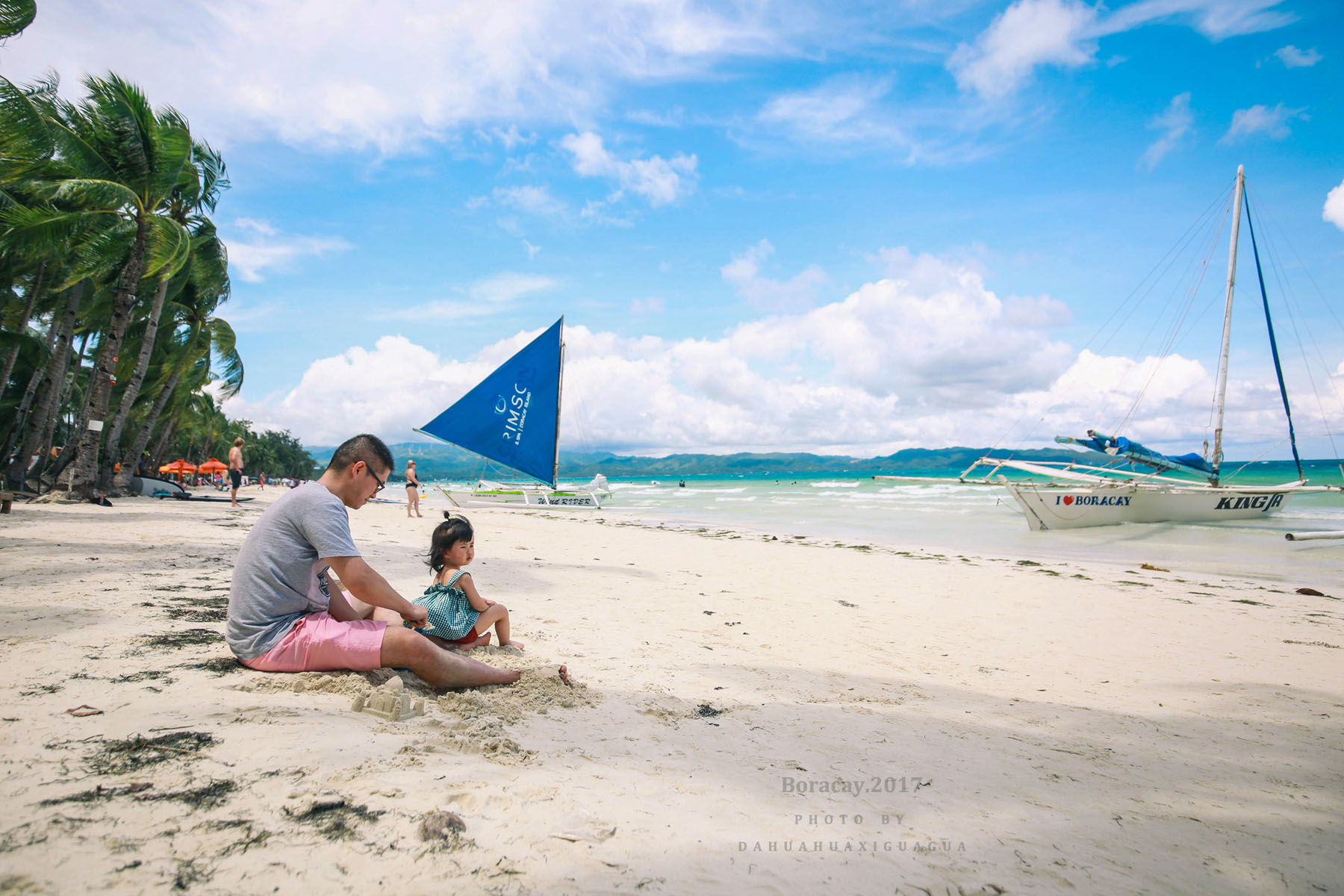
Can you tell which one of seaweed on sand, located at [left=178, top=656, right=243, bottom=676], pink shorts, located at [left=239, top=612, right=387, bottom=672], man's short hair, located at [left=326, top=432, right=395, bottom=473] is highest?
man's short hair, located at [left=326, top=432, right=395, bottom=473]

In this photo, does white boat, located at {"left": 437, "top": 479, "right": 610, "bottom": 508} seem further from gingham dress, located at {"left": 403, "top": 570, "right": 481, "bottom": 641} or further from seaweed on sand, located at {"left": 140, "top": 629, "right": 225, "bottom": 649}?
gingham dress, located at {"left": 403, "top": 570, "right": 481, "bottom": 641}

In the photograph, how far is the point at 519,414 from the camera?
68.8 feet

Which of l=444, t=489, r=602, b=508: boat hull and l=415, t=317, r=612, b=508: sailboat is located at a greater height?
l=415, t=317, r=612, b=508: sailboat

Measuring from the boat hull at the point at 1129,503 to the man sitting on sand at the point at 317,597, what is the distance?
17.2 metres

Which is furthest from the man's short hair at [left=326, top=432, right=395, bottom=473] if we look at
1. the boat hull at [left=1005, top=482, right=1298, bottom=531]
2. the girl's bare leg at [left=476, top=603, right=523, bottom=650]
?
the boat hull at [left=1005, top=482, right=1298, bottom=531]

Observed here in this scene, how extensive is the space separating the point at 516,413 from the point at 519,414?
116mm

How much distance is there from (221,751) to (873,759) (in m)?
2.65

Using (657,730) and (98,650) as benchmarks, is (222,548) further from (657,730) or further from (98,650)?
(657,730)

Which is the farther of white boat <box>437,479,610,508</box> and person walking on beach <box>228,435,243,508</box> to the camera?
white boat <box>437,479,610,508</box>

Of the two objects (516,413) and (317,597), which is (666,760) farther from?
(516,413)

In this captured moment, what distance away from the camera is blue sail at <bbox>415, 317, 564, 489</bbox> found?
67.6ft

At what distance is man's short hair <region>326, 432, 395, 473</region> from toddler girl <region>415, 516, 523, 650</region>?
56 centimetres

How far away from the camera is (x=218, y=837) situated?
169 centimetres

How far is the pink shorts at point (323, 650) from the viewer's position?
9.85 feet
